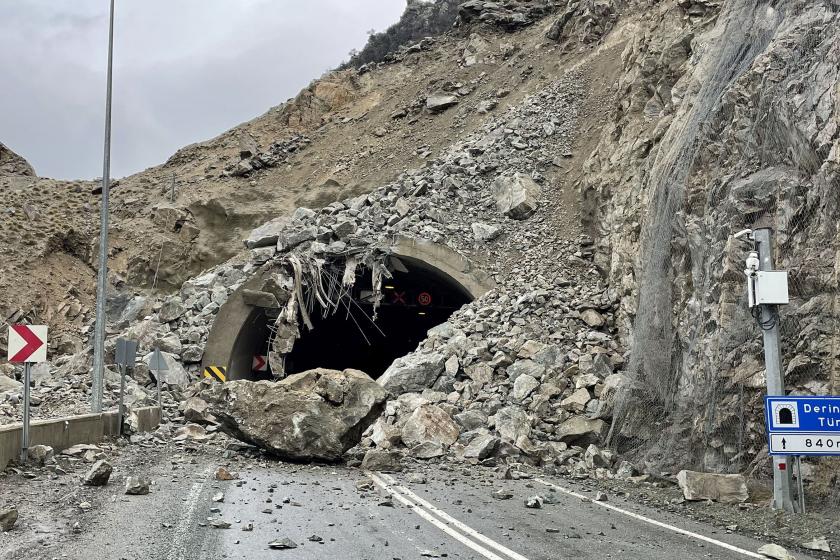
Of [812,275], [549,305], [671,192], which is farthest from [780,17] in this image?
[549,305]

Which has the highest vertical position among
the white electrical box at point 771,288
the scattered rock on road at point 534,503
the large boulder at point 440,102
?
the large boulder at point 440,102

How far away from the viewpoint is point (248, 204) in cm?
2786

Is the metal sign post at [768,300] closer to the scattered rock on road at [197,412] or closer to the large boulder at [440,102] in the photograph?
the scattered rock on road at [197,412]

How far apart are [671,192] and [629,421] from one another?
368 cm

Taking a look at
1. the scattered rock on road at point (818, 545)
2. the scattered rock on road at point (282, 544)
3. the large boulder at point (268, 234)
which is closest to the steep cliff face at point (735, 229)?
the scattered rock on road at point (818, 545)

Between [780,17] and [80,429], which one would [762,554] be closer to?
[780,17]

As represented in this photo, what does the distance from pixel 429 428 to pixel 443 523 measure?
5979 mm

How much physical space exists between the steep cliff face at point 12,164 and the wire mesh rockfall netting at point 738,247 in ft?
105

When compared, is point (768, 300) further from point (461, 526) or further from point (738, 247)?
point (461, 526)

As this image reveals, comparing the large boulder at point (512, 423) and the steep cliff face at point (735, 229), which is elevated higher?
the steep cliff face at point (735, 229)

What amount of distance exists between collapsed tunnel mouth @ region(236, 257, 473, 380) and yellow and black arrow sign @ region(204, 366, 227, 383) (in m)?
1.34

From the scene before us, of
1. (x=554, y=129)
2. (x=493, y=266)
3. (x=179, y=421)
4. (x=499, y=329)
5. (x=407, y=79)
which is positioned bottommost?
(x=179, y=421)

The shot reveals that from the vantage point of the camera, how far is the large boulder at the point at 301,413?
10.7 m

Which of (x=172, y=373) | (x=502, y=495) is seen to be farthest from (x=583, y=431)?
(x=172, y=373)
